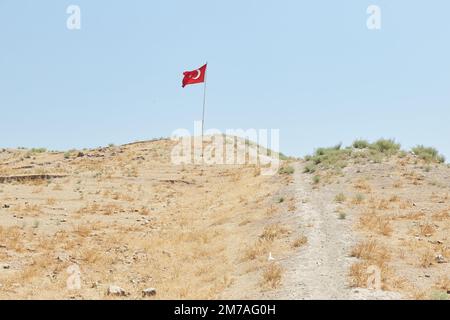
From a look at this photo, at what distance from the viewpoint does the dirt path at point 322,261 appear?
919 centimetres

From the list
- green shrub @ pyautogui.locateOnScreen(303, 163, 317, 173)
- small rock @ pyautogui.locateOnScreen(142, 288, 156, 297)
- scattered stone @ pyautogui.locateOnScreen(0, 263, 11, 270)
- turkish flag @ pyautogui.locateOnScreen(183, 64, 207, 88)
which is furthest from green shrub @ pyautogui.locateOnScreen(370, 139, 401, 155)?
scattered stone @ pyautogui.locateOnScreen(0, 263, 11, 270)

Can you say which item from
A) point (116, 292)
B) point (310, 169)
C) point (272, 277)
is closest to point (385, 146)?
point (310, 169)

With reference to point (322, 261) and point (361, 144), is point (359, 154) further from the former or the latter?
point (322, 261)

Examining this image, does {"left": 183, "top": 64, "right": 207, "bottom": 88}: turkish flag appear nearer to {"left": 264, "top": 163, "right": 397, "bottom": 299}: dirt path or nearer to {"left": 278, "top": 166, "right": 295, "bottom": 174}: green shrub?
{"left": 278, "top": 166, "right": 295, "bottom": 174}: green shrub

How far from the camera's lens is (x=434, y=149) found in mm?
28797

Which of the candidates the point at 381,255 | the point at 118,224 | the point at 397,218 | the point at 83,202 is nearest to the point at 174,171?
the point at 83,202

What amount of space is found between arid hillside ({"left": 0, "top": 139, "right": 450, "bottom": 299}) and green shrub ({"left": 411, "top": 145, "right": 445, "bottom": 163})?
13 centimetres

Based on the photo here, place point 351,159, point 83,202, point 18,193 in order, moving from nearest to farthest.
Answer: point 83,202, point 18,193, point 351,159

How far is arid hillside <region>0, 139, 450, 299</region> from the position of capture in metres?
10.7

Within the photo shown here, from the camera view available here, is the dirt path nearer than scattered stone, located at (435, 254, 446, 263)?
Yes

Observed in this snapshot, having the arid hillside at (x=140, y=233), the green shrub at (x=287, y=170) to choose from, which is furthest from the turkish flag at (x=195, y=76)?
the green shrub at (x=287, y=170)

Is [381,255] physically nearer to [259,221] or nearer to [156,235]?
[259,221]

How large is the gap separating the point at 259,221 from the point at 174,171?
1870 cm

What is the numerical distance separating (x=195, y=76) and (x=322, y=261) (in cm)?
3139
